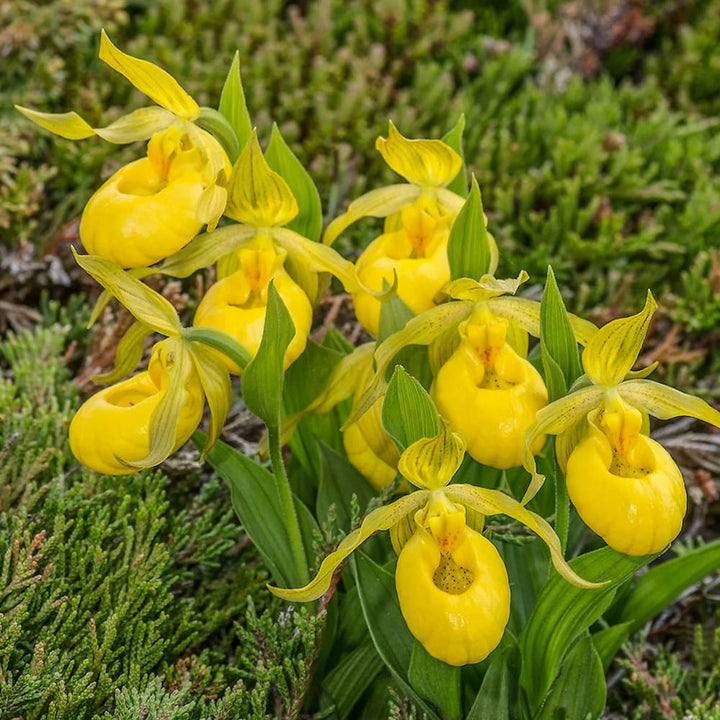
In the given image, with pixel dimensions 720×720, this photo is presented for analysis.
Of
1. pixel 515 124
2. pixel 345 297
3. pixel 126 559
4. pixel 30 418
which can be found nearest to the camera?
pixel 126 559

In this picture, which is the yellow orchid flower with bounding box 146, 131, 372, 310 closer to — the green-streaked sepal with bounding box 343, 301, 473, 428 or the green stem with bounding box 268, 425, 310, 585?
the green-streaked sepal with bounding box 343, 301, 473, 428

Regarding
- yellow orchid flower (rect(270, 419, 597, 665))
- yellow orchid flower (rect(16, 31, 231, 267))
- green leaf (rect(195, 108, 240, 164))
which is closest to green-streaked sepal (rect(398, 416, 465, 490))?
yellow orchid flower (rect(270, 419, 597, 665))

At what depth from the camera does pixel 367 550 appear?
1359 mm

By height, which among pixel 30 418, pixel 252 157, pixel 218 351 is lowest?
pixel 30 418

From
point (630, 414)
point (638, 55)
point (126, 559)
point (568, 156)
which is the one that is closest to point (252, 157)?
point (630, 414)

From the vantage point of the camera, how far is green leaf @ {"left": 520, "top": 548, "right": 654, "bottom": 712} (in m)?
1.10

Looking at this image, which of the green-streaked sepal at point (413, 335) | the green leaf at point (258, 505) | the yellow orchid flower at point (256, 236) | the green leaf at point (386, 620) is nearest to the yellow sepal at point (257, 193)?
the yellow orchid flower at point (256, 236)

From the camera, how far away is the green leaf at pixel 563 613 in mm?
1096

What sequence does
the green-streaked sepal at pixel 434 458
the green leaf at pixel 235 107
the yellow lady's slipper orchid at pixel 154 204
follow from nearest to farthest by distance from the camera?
the green-streaked sepal at pixel 434 458
the yellow lady's slipper orchid at pixel 154 204
the green leaf at pixel 235 107

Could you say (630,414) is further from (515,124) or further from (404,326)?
(515,124)

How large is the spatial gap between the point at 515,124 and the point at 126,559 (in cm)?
186

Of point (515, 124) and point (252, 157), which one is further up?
point (252, 157)

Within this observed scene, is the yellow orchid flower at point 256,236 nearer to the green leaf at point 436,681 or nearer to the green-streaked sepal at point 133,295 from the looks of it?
the green-streaked sepal at point 133,295

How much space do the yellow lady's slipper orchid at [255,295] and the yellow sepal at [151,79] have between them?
185 mm
